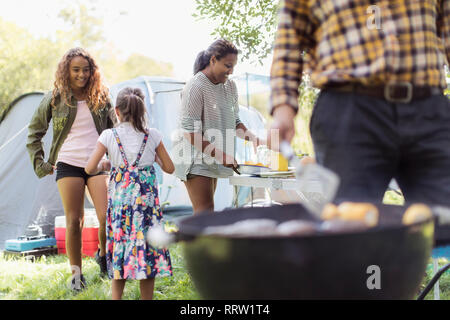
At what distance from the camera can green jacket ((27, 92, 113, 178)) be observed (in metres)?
3.30

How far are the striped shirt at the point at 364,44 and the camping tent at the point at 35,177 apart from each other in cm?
455

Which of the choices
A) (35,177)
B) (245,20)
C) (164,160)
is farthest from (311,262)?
(35,177)

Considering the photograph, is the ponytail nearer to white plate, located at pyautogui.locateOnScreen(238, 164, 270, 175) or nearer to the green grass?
white plate, located at pyautogui.locateOnScreen(238, 164, 270, 175)

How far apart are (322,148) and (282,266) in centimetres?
50

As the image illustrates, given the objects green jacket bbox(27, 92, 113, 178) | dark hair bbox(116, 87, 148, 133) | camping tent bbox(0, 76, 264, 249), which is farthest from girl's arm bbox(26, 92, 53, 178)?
camping tent bbox(0, 76, 264, 249)

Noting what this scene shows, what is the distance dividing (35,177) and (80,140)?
2668 mm

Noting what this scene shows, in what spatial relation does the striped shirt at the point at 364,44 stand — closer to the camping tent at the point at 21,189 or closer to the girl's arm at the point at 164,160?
the girl's arm at the point at 164,160

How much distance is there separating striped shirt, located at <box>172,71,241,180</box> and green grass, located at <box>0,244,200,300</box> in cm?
84

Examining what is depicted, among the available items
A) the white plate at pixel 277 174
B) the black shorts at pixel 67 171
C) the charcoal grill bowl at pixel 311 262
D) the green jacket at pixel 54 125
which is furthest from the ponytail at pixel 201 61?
the charcoal grill bowl at pixel 311 262

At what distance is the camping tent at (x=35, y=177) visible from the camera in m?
5.44

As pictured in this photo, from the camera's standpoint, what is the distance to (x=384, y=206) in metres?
1.34

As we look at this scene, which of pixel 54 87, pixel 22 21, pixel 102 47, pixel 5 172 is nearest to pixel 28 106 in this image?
pixel 5 172

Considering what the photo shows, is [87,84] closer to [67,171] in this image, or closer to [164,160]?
[67,171]
